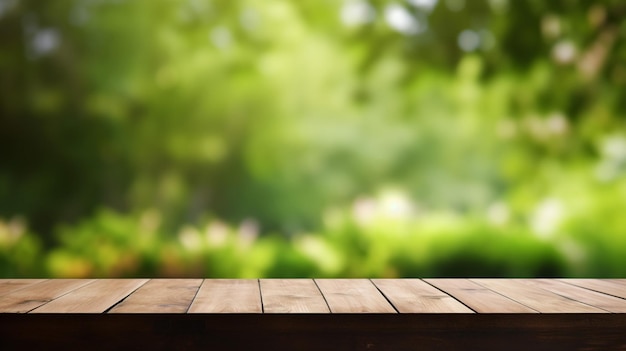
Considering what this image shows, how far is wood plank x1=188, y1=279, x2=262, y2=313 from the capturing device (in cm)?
160

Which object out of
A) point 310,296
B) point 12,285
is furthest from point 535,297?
Answer: point 12,285

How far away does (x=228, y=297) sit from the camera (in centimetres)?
177

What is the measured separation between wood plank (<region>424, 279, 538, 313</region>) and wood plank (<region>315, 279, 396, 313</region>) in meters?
0.19

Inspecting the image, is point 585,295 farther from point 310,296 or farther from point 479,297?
point 310,296

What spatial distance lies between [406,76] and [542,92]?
1.59 ft

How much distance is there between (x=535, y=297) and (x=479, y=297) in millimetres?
144

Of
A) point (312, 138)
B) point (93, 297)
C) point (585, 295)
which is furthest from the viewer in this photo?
point (312, 138)

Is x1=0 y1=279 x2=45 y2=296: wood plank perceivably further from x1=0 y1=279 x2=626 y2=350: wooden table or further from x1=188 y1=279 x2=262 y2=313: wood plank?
x1=188 y1=279 x2=262 y2=313: wood plank
